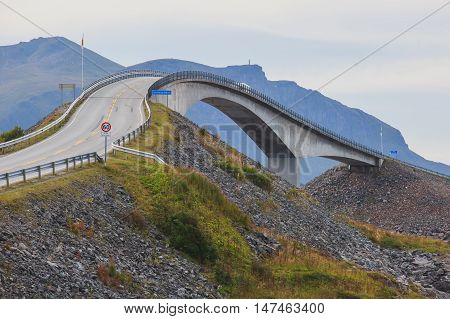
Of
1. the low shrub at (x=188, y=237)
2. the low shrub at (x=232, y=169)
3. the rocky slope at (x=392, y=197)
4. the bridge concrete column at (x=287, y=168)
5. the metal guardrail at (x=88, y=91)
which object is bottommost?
the rocky slope at (x=392, y=197)

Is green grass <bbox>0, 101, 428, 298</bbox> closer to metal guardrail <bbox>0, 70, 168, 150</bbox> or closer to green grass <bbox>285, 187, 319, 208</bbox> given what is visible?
metal guardrail <bbox>0, 70, 168, 150</bbox>

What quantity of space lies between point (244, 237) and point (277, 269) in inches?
137

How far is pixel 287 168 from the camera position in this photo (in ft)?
320

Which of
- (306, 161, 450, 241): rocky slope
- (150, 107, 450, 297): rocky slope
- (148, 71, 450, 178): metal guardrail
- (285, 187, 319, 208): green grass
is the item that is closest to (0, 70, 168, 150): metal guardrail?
(148, 71, 450, 178): metal guardrail

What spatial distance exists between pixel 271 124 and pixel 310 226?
157 ft

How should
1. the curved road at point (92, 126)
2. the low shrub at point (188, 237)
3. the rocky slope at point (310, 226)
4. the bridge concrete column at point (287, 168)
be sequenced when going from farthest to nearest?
1. the bridge concrete column at point (287, 168)
2. the rocky slope at point (310, 226)
3. the curved road at point (92, 126)
4. the low shrub at point (188, 237)

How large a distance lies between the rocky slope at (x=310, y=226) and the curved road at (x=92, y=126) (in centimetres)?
573

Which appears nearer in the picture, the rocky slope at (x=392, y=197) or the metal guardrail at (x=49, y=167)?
the metal guardrail at (x=49, y=167)

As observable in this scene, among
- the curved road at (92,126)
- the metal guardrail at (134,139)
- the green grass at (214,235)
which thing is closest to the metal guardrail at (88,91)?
the curved road at (92,126)

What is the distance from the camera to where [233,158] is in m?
62.6

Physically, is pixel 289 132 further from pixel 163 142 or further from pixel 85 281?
pixel 85 281

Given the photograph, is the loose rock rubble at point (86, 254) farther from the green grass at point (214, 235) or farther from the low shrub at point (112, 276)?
the green grass at point (214, 235)

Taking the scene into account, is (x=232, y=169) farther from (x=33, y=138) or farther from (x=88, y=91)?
(x=88, y=91)

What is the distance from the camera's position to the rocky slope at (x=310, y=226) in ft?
147
